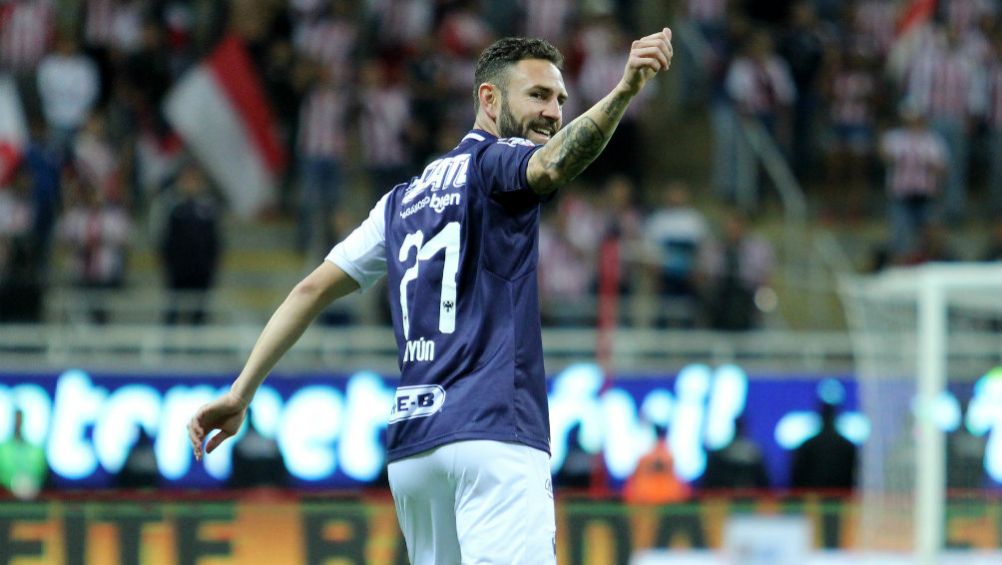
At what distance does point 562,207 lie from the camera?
1769 cm

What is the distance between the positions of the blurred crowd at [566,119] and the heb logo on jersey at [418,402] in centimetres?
1166

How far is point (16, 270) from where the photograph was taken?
1652 cm

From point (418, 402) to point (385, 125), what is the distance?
13.2 meters

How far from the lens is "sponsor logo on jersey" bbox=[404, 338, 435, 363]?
4885 millimetres

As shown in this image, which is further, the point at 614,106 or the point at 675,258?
the point at 675,258

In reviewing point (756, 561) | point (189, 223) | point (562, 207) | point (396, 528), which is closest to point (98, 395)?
point (189, 223)

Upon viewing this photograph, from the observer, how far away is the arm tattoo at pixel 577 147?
4.52 meters

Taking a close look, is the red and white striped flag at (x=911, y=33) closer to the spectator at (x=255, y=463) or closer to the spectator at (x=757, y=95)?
the spectator at (x=757, y=95)

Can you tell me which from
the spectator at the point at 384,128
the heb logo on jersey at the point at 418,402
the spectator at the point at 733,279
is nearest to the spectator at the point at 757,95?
the spectator at the point at 733,279

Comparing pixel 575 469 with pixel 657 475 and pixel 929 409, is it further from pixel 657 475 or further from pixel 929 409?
pixel 929 409

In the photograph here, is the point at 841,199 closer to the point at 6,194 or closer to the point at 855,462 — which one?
the point at 855,462

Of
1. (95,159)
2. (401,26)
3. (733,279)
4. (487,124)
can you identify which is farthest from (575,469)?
(487,124)

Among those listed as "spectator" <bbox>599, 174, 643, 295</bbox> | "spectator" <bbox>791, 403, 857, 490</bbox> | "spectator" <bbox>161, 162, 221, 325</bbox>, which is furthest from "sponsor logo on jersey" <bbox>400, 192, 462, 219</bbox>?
"spectator" <bbox>599, 174, 643, 295</bbox>

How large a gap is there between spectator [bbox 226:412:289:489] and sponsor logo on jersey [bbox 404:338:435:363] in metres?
10.3
